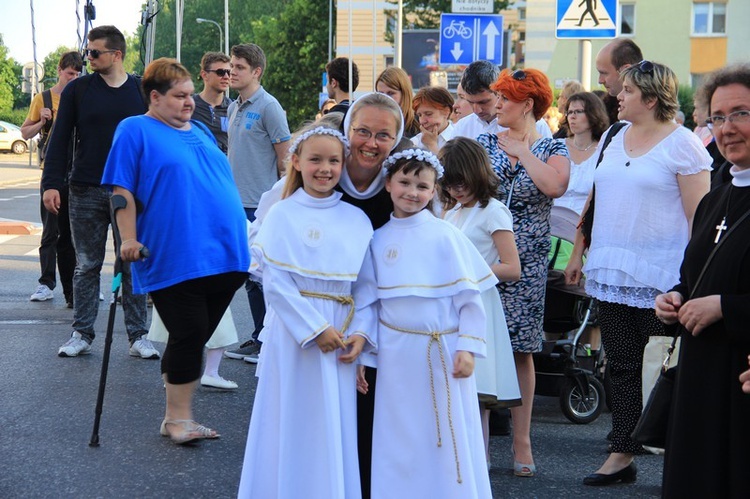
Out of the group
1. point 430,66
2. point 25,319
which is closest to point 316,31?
point 430,66

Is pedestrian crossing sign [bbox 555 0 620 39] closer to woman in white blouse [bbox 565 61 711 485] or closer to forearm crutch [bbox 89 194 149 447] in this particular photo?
woman in white blouse [bbox 565 61 711 485]

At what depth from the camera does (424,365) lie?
4293 mm

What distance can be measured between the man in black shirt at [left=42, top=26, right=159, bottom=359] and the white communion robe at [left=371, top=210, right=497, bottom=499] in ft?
14.0

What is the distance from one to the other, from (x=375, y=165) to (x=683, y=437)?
1.62 meters

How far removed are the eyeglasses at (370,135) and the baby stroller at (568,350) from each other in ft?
8.93

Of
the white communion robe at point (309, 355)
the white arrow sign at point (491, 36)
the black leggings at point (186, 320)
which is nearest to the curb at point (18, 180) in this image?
the white arrow sign at point (491, 36)

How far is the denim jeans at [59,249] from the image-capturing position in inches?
394

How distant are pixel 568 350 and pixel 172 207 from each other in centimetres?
263

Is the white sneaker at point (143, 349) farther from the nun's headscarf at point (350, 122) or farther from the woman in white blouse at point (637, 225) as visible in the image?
the nun's headscarf at point (350, 122)

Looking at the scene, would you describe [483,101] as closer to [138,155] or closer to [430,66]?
[138,155]

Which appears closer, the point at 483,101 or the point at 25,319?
the point at 483,101

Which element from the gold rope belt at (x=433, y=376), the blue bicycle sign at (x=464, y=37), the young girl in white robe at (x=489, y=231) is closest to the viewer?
the gold rope belt at (x=433, y=376)

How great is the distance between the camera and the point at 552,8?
5050 centimetres

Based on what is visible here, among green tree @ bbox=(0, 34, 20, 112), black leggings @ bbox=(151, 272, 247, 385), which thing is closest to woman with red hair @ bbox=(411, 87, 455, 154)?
black leggings @ bbox=(151, 272, 247, 385)
